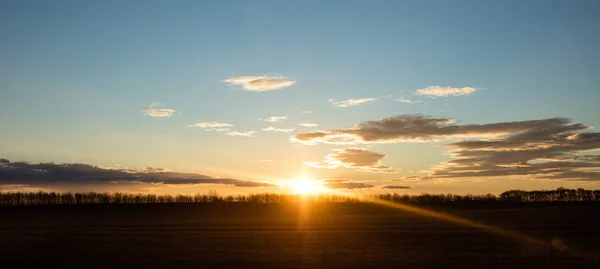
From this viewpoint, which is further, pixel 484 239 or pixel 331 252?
pixel 484 239

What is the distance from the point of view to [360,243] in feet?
137

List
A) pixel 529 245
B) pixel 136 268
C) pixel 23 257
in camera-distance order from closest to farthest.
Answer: pixel 136 268 → pixel 23 257 → pixel 529 245

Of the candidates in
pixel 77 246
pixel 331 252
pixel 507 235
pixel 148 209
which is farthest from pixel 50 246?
pixel 148 209

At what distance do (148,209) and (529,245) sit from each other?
4494 inches

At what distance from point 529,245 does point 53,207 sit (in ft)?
462

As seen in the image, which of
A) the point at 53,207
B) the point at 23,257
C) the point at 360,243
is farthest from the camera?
the point at 53,207

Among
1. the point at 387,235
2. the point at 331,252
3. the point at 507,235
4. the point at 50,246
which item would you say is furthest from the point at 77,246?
the point at 507,235

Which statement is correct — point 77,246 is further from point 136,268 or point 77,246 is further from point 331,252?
point 331,252

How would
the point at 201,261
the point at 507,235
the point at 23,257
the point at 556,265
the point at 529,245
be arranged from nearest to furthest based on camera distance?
the point at 556,265 → the point at 201,261 → the point at 23,257 → the point at 529,245 → the point at 507,235

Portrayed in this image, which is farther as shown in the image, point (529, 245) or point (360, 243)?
point (360, 243)

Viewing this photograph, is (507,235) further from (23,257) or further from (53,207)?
(53,207)

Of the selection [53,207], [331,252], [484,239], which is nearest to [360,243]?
[331,252]

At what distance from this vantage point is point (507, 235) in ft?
162

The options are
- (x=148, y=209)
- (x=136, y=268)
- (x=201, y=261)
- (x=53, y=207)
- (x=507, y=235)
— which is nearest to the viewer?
(x=136, y=268)
